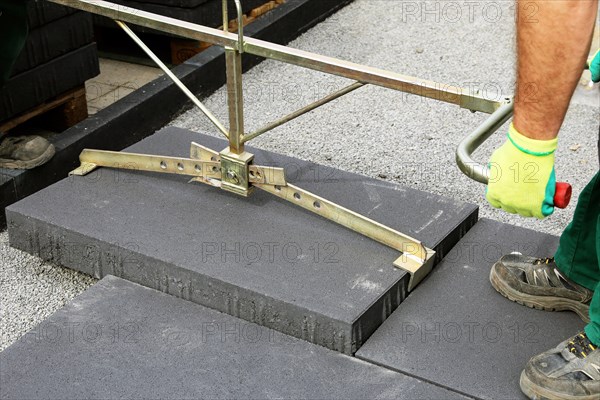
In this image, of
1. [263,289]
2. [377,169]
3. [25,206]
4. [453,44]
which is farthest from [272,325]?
[453,44]

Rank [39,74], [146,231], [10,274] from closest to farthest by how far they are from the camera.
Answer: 1. [146,231]
2. [10,274]
3. [39,74]

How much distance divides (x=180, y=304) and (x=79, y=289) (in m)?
0.51

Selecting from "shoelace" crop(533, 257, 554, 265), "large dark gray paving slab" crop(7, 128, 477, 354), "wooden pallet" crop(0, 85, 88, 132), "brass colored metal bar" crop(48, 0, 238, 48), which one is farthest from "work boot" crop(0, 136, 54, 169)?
"shoelace" crop(533, 257, 554, 265)

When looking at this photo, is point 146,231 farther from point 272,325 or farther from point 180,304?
point 272,325

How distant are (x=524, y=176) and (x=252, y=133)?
1.14 metres

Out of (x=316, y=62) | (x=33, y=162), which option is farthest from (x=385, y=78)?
(x=33, y=162)

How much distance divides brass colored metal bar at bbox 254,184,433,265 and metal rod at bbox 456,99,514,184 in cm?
54

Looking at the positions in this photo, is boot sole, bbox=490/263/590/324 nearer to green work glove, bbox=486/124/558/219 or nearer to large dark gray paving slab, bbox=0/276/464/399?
large dark gray paving slab, bbox=0/276/464/399

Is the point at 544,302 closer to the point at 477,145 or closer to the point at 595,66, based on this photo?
the point at 477,145

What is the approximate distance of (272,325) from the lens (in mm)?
2678

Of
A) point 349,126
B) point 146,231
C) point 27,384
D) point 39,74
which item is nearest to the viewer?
point 27,384

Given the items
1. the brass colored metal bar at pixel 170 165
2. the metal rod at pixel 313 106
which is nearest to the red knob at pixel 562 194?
the metal rod at pixel 313 106

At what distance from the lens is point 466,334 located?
8.53 feet

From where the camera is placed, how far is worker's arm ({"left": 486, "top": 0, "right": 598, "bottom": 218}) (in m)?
1.84
